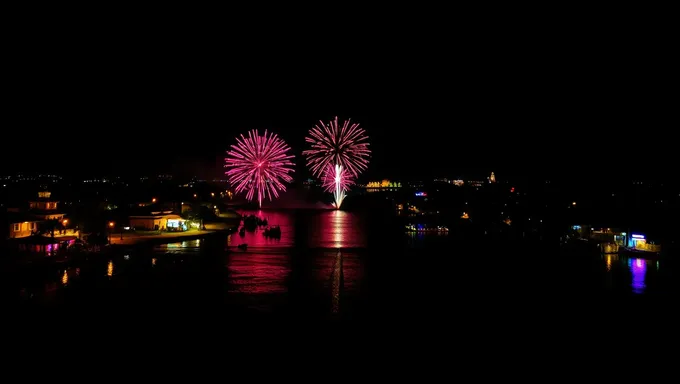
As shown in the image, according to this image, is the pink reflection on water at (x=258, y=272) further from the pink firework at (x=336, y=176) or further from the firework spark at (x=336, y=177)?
the pink firework at (x=336, y=176)

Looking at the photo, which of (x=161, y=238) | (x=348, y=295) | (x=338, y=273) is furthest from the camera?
(x=161, y=238)

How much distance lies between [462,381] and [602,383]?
1451 mm

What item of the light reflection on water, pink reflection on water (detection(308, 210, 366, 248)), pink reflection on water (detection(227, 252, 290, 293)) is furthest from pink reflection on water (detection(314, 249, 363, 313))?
the light reflection on water

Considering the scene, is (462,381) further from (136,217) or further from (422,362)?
(136,217)

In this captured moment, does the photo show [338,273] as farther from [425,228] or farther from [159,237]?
[425,228]

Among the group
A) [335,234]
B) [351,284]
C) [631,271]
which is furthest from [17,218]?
[631,271]

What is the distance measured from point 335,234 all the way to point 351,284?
30.6 feet

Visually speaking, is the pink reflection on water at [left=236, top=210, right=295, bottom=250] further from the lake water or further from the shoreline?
the shoreline

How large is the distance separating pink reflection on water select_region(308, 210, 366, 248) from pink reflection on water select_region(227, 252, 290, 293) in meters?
2.66

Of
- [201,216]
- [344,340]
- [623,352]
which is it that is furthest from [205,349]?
[201,216]

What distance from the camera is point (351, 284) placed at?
34.1 feet

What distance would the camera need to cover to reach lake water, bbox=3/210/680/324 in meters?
8.52

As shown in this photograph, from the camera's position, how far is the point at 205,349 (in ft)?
21.5

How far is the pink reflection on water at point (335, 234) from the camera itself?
16656 mm
